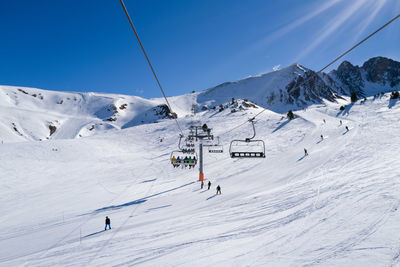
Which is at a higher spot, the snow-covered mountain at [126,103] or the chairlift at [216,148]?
the snow-covered mountain at [126,103]

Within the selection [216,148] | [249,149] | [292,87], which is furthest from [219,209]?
[292,87]

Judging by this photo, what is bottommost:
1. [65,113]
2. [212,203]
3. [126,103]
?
[212,203]

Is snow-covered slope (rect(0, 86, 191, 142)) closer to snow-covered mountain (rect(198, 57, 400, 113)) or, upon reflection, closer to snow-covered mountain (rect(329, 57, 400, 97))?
snow-covered mountain (rect(198, 57, 400, 113))

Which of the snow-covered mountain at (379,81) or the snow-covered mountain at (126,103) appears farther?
the snow-covered mountain at (379,81)

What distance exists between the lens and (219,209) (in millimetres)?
11945

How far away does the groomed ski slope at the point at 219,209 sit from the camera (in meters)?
6.47

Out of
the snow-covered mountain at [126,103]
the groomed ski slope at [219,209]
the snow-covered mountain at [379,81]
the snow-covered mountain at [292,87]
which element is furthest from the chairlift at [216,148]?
the snow-covered mountain at [379,81]

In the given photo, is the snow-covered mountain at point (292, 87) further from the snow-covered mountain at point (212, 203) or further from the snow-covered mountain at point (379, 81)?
the snow-covered mountain at point (212, 203)

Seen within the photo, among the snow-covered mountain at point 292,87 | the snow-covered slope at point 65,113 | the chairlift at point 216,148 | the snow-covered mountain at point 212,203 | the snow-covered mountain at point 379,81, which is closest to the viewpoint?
the snow-covered mountain at point 212,203

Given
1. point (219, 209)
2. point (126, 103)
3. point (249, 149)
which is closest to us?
point (219, 209)

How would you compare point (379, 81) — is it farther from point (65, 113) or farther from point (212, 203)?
point (65, 113)

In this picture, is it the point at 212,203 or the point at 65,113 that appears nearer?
the point at 212,203

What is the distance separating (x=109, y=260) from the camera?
7.53 meters

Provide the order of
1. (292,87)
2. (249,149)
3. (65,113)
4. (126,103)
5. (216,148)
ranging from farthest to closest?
(292,87) < (126,103) < (65,113) < (216,148) < (249,149)
